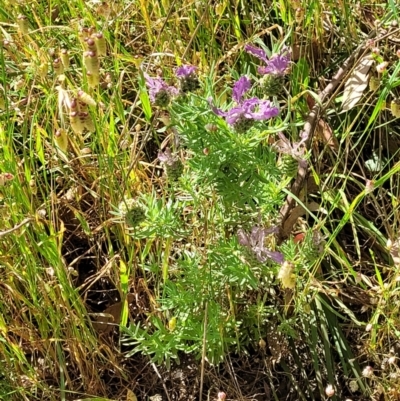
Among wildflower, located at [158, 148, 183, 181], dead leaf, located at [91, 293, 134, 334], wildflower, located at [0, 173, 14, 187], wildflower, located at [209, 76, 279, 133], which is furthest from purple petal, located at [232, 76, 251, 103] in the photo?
dead leaf, located at [91, 293, 134, 334]

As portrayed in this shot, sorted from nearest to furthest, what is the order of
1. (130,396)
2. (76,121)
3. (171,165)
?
(76,121)
(171,165)
(130,396)

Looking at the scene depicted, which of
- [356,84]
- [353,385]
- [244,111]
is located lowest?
[353,385]

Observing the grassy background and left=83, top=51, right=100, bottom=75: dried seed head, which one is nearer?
left=83, top=51, right=100, bottom=75: dried seed head

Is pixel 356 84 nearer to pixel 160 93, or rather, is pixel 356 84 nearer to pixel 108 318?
pixel 160 93

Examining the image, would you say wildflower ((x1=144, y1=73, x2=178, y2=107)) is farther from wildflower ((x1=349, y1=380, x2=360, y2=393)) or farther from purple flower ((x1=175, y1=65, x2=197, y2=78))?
wildflower ((x1=349, y1=380, x2=360, y2=393))

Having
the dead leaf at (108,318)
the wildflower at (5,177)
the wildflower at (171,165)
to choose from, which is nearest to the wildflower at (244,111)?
the wildflower at (171,165)

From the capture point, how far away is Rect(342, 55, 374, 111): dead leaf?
111 cm

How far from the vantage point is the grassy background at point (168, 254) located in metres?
0.93

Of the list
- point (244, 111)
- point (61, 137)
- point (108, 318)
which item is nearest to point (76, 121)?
point (61, 137)

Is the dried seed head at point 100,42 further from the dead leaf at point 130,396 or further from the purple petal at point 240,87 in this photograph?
the dead leaf at point 130,396

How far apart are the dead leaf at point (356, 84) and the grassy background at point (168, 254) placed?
0.15ft

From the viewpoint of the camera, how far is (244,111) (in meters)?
0.76

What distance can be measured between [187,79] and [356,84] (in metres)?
0.41

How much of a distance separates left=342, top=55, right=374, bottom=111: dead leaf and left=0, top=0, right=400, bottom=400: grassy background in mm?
46
